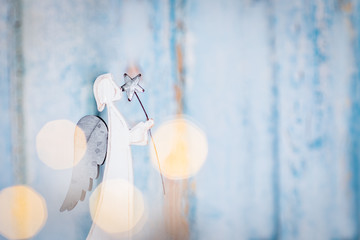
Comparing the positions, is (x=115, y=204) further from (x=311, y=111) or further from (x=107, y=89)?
(x=311, y=111)

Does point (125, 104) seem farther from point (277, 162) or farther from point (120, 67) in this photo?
point (277, 162)

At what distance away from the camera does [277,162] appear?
0.81 m

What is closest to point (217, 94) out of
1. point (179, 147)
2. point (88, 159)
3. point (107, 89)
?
point (179, 147)

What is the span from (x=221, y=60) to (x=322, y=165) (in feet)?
1.40

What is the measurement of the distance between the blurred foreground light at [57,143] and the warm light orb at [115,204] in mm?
121

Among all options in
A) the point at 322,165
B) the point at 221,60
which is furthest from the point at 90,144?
the point at 322,165

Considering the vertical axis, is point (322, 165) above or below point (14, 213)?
above

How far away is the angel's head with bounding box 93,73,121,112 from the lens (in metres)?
0.80

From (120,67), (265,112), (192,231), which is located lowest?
(192,231)

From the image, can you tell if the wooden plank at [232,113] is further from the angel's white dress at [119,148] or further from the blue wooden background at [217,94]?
the angel's white dress at [119,148]

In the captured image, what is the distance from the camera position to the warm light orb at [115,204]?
0.81 metres

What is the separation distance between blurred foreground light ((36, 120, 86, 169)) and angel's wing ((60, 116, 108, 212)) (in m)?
0.02

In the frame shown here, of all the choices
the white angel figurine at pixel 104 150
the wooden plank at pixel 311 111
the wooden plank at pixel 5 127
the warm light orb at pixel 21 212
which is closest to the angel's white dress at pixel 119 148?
the white angel figurine at pixel 104 150

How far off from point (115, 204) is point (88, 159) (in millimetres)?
152
